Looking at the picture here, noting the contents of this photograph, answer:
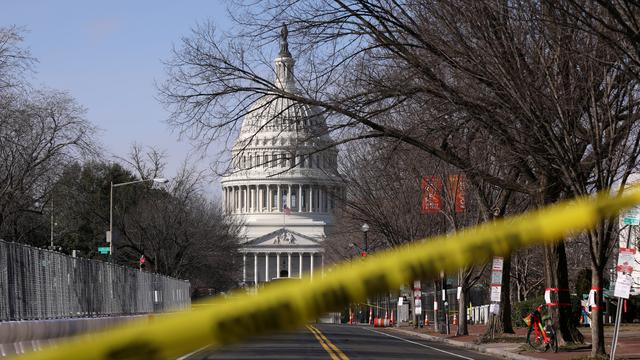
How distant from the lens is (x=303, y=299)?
175 centimetres

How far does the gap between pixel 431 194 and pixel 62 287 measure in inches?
892

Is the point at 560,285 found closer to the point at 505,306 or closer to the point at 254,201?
the point at 505,306

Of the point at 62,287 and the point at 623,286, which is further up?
the point at 623,286

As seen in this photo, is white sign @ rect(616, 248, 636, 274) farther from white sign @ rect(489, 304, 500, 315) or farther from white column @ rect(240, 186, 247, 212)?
white column @ rect(240, 186, 247, 212)

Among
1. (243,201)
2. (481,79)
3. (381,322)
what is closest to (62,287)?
(481,79)

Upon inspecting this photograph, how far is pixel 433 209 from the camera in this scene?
47438 millimetres

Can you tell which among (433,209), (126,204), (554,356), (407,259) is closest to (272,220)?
(126,204)

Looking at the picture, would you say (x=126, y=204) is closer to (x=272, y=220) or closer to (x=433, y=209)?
(x=433, y=209)

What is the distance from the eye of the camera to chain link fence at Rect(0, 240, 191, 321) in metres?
22.0

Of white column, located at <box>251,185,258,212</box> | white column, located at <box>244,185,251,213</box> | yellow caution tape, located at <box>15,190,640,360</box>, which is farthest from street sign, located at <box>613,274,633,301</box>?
white column, located at <box>251,185,258,212</box>

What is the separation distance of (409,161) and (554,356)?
1760cm

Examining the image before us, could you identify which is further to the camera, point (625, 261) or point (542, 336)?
point (542, 336)

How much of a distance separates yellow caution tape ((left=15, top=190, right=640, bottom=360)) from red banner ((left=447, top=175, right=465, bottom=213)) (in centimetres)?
4152

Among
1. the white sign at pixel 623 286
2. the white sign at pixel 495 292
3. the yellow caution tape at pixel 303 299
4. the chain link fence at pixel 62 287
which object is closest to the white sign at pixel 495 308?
the white sign at pixel 495 292
